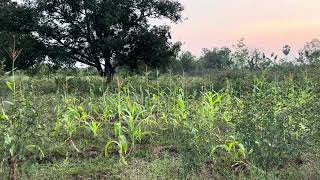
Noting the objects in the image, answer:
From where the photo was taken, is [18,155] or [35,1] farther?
[35,1]

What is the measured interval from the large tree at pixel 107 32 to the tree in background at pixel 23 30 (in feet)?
1.33

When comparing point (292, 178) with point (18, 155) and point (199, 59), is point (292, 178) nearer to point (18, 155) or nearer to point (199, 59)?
point (18, 155)

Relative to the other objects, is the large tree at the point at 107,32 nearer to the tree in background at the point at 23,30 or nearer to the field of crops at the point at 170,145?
the tree in background at the point at 23,30

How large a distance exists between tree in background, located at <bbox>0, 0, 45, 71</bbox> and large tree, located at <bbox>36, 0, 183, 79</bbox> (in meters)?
0.41

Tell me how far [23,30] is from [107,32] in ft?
11.7

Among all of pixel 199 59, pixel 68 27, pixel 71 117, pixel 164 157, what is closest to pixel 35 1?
pixel 68 27

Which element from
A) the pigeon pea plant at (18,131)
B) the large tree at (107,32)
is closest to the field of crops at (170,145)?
the pigeon pea plant at (18,131)

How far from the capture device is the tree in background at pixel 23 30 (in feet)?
62.1

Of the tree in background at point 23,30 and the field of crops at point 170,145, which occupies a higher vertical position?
the tree in background at point 23,30

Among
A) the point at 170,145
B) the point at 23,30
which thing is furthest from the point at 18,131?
the point at 23,30

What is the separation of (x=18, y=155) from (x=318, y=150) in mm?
2923

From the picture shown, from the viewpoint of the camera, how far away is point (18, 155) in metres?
3.52

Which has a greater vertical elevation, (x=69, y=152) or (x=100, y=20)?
(x=100, y=20)

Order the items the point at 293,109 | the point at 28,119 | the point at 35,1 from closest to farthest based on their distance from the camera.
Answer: the point at 28,119, the point at 293,109, the point at 35,1
